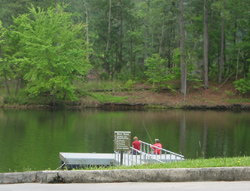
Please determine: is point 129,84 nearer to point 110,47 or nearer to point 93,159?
point 110,47

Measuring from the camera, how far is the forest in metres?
43.2

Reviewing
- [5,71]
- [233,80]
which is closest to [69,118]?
[5,71]

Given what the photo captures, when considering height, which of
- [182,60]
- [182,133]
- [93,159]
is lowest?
[182,133]

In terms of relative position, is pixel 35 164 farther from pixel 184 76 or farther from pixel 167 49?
pixel 167 49

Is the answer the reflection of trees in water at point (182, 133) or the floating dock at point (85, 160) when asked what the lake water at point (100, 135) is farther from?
the floating dock at point (85, 160)

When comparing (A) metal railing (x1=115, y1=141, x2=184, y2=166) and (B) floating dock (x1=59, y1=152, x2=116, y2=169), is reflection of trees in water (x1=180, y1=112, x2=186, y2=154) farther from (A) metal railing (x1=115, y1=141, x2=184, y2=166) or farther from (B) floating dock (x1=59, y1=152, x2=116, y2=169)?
(B) floating dock (x1=59, y1=152, x2=116, y2=169)

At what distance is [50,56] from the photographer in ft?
142

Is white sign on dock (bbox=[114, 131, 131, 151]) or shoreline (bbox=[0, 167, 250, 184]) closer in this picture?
shoreline (bbox=[0, 167, 250, 184])

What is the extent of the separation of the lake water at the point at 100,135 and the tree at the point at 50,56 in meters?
7.26

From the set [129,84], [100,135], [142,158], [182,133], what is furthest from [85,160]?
[129,84]

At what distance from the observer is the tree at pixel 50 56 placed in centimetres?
4247

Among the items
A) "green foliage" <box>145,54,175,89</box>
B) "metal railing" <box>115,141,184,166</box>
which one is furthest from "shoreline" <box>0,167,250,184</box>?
"green foliage" <box>145,54,175,89</box>

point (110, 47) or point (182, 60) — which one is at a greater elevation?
point (110, 47)

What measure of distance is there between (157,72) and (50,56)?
12678 millimetres
